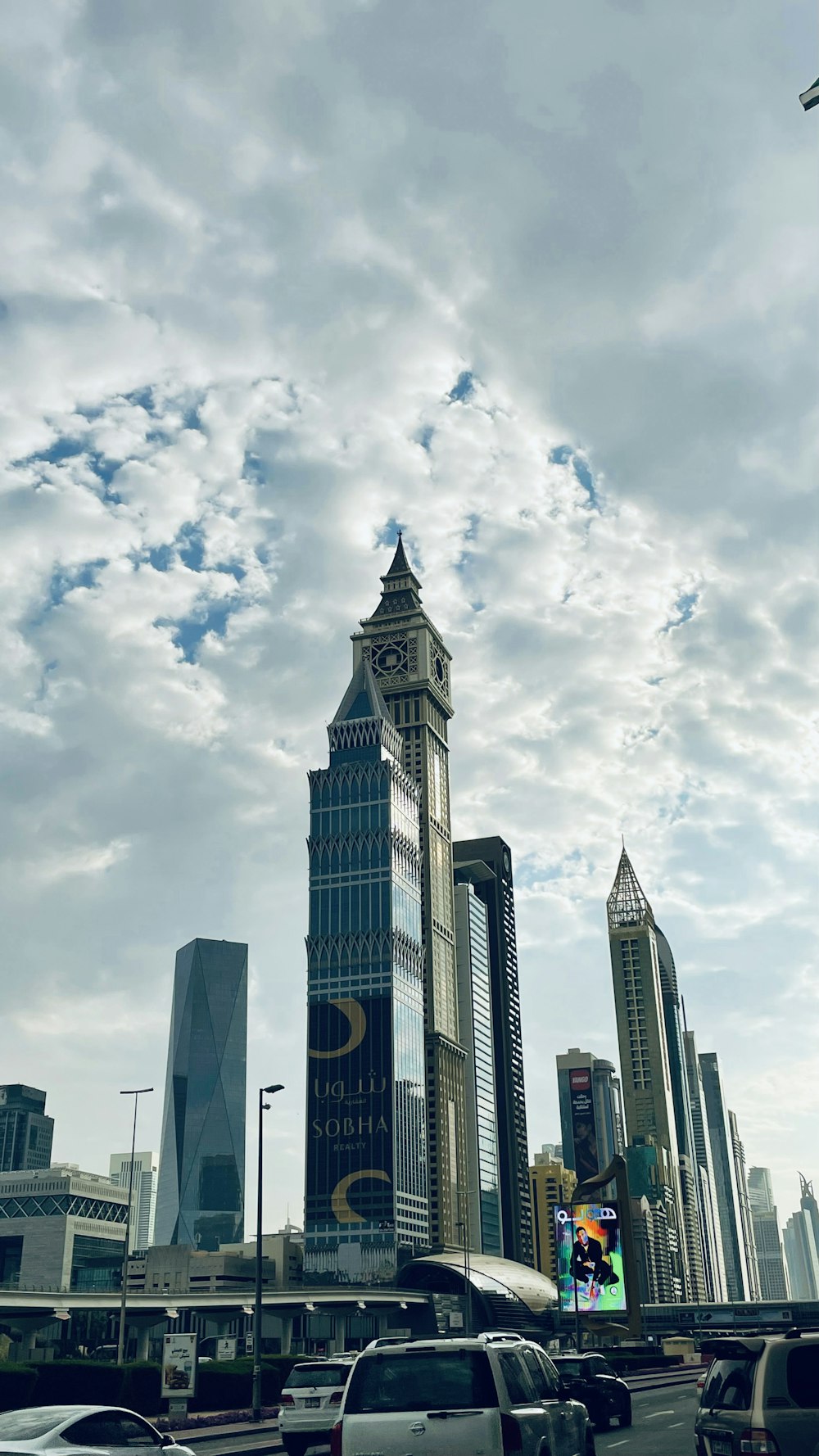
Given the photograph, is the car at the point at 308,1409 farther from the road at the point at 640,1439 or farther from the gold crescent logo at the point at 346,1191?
the gold crescent logo at the point at 346,1191

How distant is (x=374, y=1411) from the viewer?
12.9m

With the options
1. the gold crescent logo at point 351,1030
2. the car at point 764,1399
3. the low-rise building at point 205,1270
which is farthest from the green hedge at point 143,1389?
the gold crescent logo at point 351,1030

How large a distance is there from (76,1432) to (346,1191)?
186 m

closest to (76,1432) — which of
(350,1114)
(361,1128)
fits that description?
(361,1128)

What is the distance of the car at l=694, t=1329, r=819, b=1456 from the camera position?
13.7 metres

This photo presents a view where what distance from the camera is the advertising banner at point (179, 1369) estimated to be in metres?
39.1

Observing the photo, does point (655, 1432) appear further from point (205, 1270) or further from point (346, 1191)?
point (346, 1191)

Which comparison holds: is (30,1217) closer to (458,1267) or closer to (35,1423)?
(458,1267)

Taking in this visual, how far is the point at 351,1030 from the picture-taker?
7712 inches

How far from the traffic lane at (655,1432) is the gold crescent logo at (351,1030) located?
151 metres

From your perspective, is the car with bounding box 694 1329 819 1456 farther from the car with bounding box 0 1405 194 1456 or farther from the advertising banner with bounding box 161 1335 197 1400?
the advertising banner with bounding box 161 1335 197 1400

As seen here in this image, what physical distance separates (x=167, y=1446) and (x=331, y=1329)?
144098 millimetres

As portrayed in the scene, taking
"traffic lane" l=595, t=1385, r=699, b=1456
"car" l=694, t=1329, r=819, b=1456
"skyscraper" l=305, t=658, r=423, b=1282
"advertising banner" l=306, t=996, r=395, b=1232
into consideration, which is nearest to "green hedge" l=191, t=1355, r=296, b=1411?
"traffic lane" l=595, t=1385, r=699, b=1456

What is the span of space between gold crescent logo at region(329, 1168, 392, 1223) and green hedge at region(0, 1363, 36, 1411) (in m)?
157
